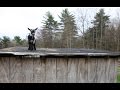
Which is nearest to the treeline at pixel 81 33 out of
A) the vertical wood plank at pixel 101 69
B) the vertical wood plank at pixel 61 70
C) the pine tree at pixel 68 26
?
the pine tree at pixel 68 26

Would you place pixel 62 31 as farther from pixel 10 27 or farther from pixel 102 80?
pixel 102 80

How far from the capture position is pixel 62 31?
9.37m

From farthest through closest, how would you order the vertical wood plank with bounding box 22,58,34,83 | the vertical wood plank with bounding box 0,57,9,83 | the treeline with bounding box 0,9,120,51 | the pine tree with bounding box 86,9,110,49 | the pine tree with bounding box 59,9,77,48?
1. the pine tree with bounding box 59,9,77,48
2. the pine tree with bounding box 86,9,110,49
3. the treeline with bounding box 0,9,120,51
4. the vertical wood plank with bounding box 22,58,34,83
5. the vertical wood plank with bounding box 0,57,9,83

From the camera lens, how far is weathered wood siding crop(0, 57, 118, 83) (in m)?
2.78

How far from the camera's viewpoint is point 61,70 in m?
2.87

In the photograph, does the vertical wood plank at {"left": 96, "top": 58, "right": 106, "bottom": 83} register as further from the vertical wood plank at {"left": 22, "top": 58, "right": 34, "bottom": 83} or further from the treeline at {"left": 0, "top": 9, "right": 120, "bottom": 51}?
the treeline at {"left": 0, "top": 9, "right": 120, "bottom": 51}

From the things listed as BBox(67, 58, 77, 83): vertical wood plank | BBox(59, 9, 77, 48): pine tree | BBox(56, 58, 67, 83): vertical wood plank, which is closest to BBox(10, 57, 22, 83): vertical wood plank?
BBox(56, 58, 67, 83): vertical wood plank

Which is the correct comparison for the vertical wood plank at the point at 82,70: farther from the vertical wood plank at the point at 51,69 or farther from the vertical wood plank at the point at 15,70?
the vertical wood plank at the point at 15,70

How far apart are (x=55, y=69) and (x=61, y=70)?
8cm

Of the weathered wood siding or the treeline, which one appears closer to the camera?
the weathered wood siding

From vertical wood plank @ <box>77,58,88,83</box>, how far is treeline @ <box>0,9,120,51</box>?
10.6 ft

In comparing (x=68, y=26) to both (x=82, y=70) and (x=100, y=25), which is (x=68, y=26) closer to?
(x=100, y=25)
